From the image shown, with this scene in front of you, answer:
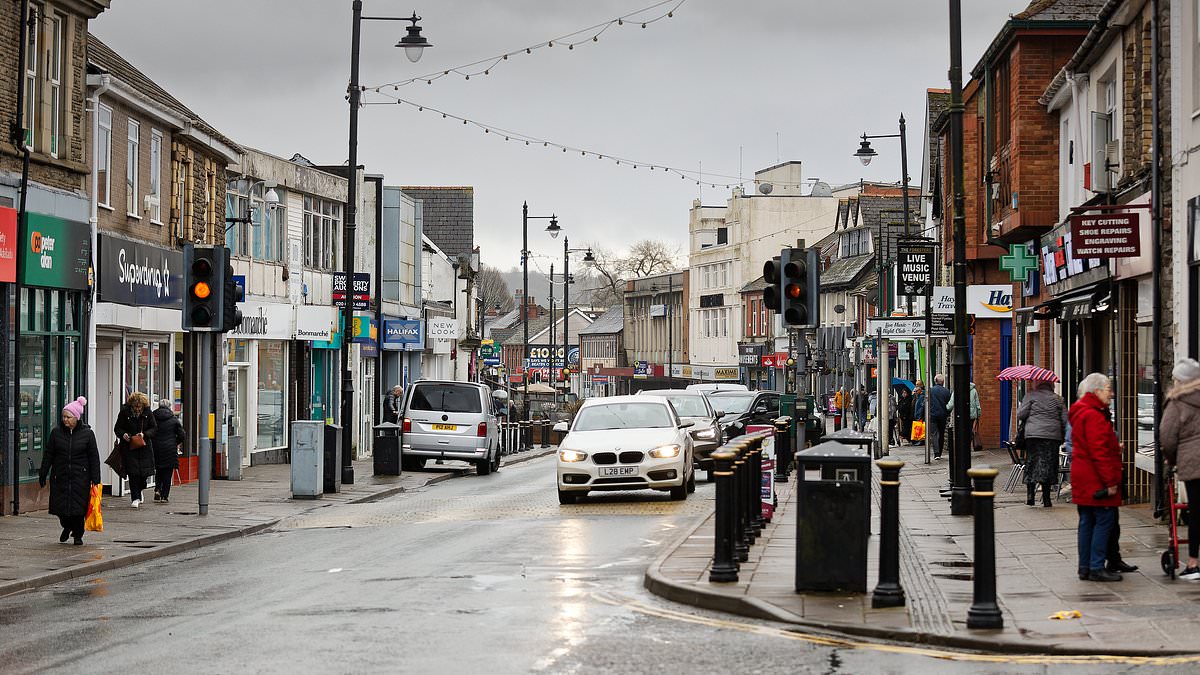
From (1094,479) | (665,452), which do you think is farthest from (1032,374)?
(1094,479)

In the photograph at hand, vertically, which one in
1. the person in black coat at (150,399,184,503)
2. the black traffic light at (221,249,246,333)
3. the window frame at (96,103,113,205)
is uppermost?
the window frame at (96,103,113,205)

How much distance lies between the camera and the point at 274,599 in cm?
1280

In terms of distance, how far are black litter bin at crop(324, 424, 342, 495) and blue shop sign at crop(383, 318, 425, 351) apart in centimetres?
1783

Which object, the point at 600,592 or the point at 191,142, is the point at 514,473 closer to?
the point at 191,142

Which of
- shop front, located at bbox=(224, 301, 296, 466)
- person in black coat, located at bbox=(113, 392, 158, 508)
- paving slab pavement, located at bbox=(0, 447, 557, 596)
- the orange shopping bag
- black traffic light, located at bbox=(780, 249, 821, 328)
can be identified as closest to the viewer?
paving slab pavement, located at bbox=(0, 447, 557, 596)

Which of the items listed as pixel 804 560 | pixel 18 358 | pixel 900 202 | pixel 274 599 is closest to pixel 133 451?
pixel 18 358

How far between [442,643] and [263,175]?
93.8ft

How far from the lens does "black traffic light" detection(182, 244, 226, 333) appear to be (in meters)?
21.2

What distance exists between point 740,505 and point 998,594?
2.88 metres

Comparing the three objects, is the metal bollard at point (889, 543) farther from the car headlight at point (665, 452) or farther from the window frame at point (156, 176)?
the window frame at point (156, 176)

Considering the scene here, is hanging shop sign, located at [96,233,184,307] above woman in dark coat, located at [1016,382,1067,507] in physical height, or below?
above

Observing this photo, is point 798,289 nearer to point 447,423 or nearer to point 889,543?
point 889,543

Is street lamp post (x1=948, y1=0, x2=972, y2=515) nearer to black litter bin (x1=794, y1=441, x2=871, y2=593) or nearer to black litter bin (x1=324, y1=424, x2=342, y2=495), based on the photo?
black litter bin (x1=794, y1=441, x2=871, y2=593)

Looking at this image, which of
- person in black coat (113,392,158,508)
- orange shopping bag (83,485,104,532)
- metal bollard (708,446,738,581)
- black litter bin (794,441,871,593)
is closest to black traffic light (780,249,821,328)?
metal bollard (708,446,738,581)
